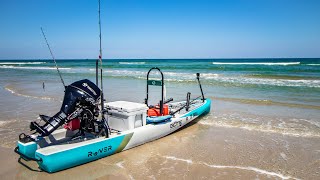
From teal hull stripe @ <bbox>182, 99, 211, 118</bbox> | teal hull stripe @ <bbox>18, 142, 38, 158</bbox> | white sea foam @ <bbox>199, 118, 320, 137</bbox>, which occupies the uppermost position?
teal hull stripe @ <bbox>182, 99, 211, 118</bbox>

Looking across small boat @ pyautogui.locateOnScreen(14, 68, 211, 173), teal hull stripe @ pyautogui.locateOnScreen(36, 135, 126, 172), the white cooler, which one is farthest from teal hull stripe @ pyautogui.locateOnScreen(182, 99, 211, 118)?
teal hull stripe @ pyautogui.locateOnScreen(36, 135, 126, 172)

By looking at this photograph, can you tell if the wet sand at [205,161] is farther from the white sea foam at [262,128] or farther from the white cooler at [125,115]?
the white cooler at [125,115]

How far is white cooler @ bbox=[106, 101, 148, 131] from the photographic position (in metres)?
6.52

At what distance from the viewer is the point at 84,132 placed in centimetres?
664

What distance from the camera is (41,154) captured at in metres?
5.15

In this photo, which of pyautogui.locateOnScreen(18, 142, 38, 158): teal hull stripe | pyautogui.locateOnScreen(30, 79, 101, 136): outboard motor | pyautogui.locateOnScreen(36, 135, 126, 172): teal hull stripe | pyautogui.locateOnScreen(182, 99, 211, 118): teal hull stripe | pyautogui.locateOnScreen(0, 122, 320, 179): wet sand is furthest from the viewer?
pyautogui.locateOnScreen(182, 99, 211, 118): teal hull stripe

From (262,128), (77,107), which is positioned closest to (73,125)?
(77,107)

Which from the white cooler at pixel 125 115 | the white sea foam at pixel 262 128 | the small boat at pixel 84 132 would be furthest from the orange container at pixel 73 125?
the white sea foam at pixel 262 128

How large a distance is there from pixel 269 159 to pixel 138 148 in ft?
10.4

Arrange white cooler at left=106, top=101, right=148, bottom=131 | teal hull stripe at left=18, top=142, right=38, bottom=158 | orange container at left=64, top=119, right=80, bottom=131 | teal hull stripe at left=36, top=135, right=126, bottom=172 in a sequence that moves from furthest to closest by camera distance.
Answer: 1. orange container at left=64, top=119, right=80, bottom=131
2. white cooler at left=106, top=101, right=148, bottom=131
3. teal hull stripe at left=18, top=142, right=38, bottom=158
4. teal hull stripe at left=36, top=135, right=126, bottom=172

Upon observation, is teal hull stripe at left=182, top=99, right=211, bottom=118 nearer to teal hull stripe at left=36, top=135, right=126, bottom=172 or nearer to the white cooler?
the white cooler

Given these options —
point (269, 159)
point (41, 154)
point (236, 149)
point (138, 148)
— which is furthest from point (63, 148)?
point (269, 159)

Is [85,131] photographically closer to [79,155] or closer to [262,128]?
[79,155]

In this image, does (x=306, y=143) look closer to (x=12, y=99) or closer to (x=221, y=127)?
(x=221, y=127)
